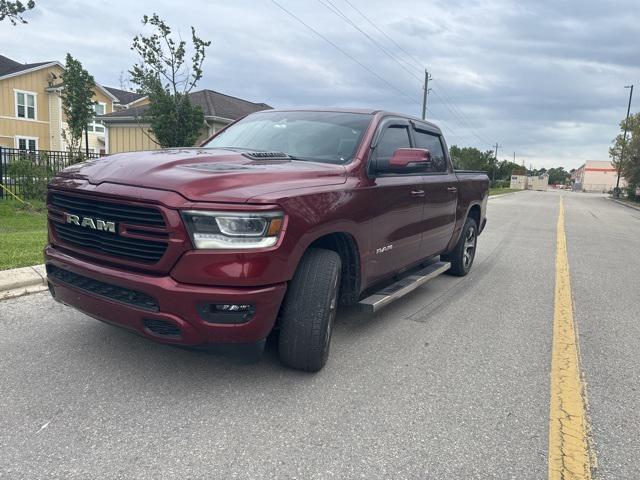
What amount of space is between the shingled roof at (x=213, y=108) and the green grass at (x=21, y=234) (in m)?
10.3

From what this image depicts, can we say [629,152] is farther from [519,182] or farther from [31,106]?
[519,182]

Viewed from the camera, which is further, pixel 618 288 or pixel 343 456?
pixel 618 288

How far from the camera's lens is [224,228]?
2.88 m

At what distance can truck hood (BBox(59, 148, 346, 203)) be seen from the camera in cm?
293

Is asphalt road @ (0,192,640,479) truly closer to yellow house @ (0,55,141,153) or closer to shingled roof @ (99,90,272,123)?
shingled roof @ (99,90,272,123)

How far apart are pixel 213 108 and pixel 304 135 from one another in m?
19.0

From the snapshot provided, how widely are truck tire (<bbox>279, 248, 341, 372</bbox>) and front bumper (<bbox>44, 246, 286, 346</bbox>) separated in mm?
168

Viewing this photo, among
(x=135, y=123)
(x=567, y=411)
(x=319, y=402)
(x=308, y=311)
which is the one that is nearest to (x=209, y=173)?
(x=308, y=311)

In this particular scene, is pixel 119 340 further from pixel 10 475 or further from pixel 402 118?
pixel 402 118

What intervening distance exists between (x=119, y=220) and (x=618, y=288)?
21.0 feet

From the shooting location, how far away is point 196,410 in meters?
3.02

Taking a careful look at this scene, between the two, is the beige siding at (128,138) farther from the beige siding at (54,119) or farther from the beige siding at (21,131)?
the beige siding at (54,119)

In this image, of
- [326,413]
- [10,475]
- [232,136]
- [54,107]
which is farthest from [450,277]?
[54,107]

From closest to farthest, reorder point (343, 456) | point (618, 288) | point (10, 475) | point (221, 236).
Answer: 1. point (10, 475)
2. point (343, 456)
3. point (221, 236)
4. point (618, 288)
